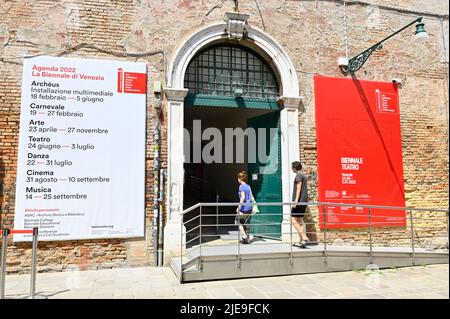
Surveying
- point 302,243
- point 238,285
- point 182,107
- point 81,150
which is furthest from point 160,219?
point 302,243

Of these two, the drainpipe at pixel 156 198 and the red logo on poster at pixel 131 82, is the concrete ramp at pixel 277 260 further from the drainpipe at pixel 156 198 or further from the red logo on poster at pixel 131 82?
the red logo on poster at pixel 131 82

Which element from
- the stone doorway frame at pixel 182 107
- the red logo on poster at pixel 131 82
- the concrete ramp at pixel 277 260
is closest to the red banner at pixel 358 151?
the stone doorway frame at pixel 182 107

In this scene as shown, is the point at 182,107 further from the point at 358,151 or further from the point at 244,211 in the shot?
the point at 358,151

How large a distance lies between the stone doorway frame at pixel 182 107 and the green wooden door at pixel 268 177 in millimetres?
186

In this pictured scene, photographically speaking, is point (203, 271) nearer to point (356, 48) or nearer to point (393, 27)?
point (356, 48)

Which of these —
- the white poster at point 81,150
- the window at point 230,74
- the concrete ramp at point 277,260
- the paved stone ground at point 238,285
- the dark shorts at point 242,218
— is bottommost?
the paved stone ground at point 238,285

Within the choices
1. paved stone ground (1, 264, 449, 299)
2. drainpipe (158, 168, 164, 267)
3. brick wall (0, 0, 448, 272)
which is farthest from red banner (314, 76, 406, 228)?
drainpipe (158, 168, 164, 267)

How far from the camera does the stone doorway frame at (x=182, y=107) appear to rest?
6.86m

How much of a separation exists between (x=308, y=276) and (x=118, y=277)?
11.0 feet

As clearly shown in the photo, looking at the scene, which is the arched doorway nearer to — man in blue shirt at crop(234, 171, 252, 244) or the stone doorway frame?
the stone doorway frame

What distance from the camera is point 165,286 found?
17.6 feet

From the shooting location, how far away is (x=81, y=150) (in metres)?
6.54

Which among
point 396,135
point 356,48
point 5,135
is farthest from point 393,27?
point 5,135

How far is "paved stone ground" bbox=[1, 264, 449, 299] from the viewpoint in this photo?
16.0ft
